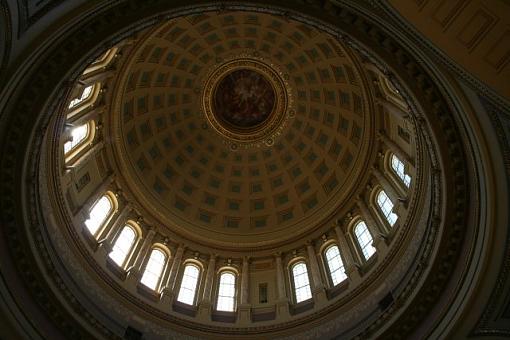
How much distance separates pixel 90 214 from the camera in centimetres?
2670

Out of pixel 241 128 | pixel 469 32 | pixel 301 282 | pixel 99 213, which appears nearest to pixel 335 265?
pixel 301 282

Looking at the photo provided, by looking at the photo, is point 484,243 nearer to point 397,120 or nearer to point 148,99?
point 397,120

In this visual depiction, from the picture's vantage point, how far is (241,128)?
3900cm

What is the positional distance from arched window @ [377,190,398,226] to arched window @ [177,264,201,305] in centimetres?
1170

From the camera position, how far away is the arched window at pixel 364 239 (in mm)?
26953

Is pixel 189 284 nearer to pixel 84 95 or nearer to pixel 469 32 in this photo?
pixel 84 95

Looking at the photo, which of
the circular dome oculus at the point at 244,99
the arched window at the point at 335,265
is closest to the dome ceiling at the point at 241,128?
the circular dome oculus at the point at 244,99

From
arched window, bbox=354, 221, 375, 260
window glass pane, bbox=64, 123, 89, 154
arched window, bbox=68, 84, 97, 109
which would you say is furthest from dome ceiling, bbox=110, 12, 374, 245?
arched window, bbox=354, 221, 375, 260

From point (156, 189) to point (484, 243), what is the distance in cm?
2296

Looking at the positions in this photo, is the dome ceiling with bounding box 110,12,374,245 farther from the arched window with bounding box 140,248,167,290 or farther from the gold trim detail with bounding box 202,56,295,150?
the arched window with bounding box 140,248,167,290

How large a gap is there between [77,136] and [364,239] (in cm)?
1699

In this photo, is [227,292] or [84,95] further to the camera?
[227,292]

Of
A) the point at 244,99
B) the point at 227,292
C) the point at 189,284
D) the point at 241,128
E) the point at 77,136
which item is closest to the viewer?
the point at 77,136

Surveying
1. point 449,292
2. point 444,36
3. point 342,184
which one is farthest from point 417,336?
point 342,184
